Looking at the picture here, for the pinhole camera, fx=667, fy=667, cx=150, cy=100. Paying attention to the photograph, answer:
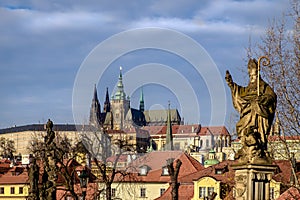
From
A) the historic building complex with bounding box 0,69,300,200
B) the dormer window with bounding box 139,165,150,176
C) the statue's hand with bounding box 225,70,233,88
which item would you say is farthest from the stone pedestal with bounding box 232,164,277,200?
the dormer window with bounding box 139,165,150,176

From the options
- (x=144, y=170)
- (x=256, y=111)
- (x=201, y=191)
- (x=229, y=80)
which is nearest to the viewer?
(x=256, y=111)

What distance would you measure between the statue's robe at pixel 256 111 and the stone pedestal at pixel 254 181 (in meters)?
0.52

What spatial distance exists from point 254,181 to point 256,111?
48.7 inches

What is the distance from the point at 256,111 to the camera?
11.8 metres

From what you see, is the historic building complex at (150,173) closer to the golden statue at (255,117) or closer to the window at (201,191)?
the window at (201,191)

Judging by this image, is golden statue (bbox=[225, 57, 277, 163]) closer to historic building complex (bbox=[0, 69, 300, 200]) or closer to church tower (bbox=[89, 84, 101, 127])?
historic building complex (bbox=[0, 69, 300, 200])

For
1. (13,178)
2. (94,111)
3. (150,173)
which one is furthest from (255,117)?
(13,178)

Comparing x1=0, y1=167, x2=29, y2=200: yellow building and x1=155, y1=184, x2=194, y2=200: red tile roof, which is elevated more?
x1=155, y1=184, x2=194, y2=200: red tile roof

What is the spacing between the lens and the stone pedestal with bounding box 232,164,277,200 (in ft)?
37.5

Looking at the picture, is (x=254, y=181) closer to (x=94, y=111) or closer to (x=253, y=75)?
(x=253, y=75)

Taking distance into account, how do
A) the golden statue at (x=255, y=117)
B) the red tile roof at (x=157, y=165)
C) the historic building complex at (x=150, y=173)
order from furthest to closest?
the red tile roof at (x=157, y=165) → the historic building complex at (x=150, y=173) → the golden statue at (x=255, y=117)

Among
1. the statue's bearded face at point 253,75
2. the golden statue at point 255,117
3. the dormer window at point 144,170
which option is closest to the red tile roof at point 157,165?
the dormer window at point 144,170

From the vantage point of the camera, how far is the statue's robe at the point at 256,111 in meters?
11.8

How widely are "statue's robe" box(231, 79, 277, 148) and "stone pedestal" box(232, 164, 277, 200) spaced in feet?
1.70
